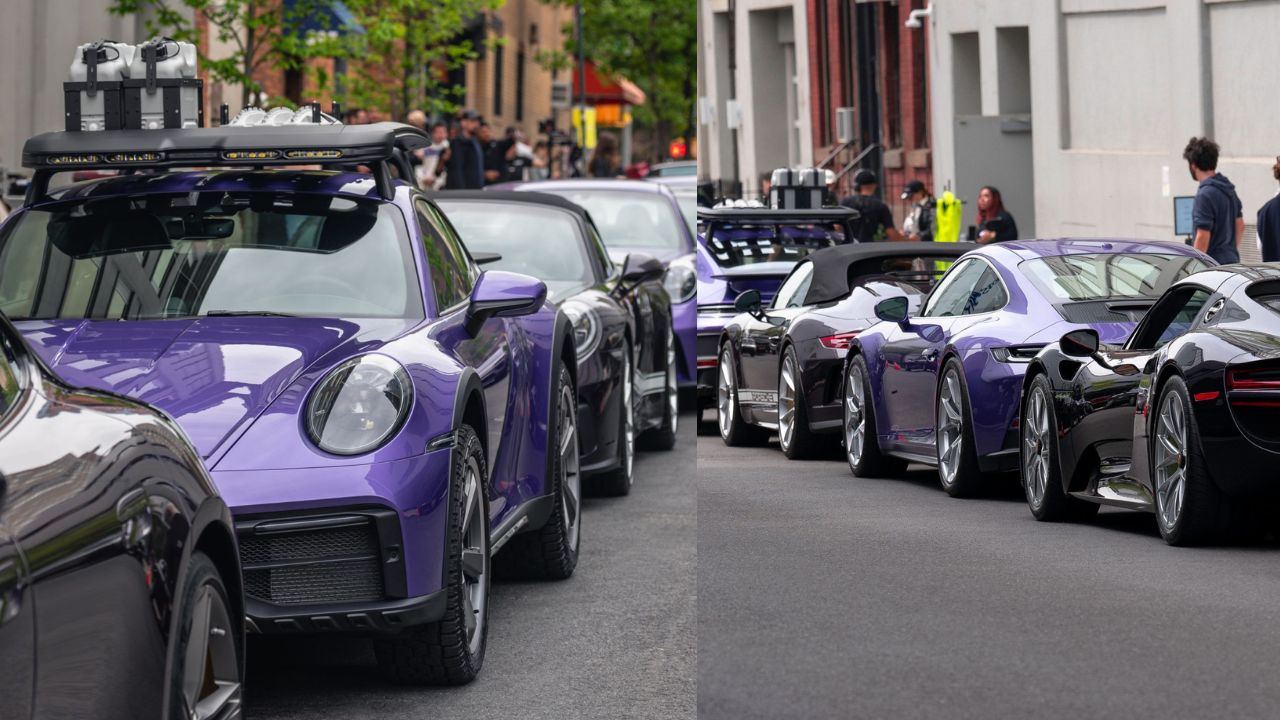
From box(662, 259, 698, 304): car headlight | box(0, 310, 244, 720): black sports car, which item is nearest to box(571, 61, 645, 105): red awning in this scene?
box(662, 259, 698, 304): car headlight

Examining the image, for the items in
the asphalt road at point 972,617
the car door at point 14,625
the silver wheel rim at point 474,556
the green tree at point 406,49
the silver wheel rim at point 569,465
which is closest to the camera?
the car door at point 14,625

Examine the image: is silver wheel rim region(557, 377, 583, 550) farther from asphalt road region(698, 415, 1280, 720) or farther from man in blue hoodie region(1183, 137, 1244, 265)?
man in blue hoodie region(1183, 137, 1244, 265)

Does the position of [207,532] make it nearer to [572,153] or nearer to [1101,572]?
[1101,572]

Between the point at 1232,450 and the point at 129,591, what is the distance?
16.0ft

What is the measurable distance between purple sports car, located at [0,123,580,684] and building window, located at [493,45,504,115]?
166 ft

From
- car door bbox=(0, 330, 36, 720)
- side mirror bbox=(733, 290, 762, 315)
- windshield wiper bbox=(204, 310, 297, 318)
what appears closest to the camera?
car door bbox=(0, 330, 36, 720)

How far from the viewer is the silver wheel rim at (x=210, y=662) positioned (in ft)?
14.1

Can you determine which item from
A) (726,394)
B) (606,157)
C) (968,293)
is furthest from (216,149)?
(606,157)

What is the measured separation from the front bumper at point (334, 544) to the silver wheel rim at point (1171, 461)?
3.16 m

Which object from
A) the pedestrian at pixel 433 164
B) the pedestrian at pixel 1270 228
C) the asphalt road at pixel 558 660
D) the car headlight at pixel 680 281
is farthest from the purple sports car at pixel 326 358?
the pedestrian at pixel 433 164

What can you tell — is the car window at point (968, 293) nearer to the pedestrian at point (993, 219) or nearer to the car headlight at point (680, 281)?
the pedestrian at point (993, 219)

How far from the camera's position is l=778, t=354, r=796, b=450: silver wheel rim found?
43.4 ft

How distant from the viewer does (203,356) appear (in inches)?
249

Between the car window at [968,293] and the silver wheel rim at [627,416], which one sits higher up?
the car window at [968,293]
